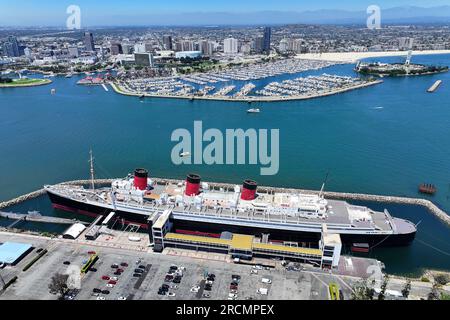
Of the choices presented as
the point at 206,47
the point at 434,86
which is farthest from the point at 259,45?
the point at 434,86

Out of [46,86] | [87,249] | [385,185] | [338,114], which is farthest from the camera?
[46,86]

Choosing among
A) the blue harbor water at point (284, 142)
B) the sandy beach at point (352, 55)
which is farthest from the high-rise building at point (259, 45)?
the blue harbor water at point (284, 142)

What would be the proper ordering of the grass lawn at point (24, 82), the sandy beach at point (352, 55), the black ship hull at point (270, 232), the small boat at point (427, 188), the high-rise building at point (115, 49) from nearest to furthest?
the black ship hull at point (270, 232) → the small boat at point (427, 188) → the grass lawn at point (24, 82) → the sandy beach at point (352, 55) → the high-rise building at point (115, 49)

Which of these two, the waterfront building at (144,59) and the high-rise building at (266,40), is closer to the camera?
the waterfront building at (144,59)

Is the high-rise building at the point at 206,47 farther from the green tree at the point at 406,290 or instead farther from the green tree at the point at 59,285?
the green tree at the point at 406,290

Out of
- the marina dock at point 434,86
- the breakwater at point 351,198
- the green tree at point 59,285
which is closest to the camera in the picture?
the green tree at point 59,285

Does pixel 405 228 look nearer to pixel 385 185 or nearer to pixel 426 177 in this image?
pixel 385 185

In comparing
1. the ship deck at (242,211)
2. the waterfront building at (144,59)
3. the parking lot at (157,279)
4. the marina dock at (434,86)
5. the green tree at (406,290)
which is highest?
the waterfront building at (144,59)

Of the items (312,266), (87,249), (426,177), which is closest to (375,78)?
(426,177)
